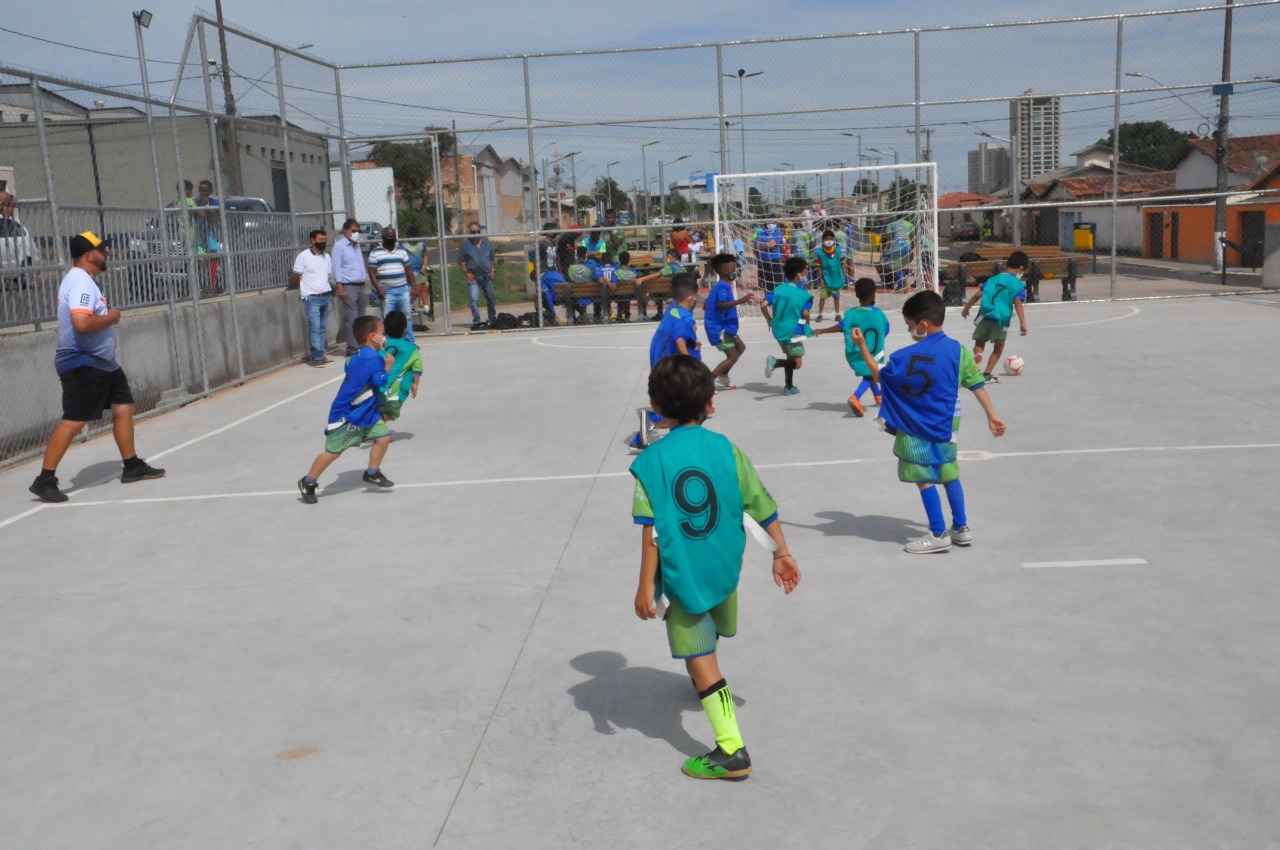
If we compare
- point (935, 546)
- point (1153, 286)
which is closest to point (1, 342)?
point (935, 546)

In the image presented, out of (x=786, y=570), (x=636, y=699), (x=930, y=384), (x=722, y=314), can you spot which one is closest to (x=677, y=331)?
(x=722, y=314)

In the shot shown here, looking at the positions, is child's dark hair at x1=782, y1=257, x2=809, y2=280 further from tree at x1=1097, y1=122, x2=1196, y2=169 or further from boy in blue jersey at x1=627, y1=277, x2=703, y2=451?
tree at x1=1097, y1=122, x2=1196, y2=169

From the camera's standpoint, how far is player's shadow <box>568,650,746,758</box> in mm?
4438

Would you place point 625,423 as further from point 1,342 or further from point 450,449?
point 1,342

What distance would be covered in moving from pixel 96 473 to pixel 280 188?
876 centimetres

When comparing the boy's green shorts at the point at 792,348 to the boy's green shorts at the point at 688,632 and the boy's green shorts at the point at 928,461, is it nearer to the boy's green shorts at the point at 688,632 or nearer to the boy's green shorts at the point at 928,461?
the boy's green shorts at the point at 928,461

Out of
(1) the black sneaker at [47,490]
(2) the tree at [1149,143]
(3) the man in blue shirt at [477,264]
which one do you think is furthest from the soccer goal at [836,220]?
(2) the tree at [1149,143]

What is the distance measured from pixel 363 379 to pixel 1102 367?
855 centimetres

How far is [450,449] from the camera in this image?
10172 millimetres

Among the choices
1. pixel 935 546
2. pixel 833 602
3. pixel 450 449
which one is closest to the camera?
pixel 833 602

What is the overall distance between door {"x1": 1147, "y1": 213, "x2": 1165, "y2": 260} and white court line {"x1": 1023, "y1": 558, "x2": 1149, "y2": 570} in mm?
44602

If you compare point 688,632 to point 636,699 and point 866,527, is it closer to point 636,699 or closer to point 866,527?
point 636,699

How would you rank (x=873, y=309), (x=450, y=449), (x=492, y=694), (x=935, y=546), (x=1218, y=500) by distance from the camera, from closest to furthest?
1. (x=492, y=694)
2. (x=935, y=546)
3. (x=1218, y=500)
4. (x=450, y=449)
5. (x=873, y=309)

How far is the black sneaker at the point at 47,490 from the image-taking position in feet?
28.7
